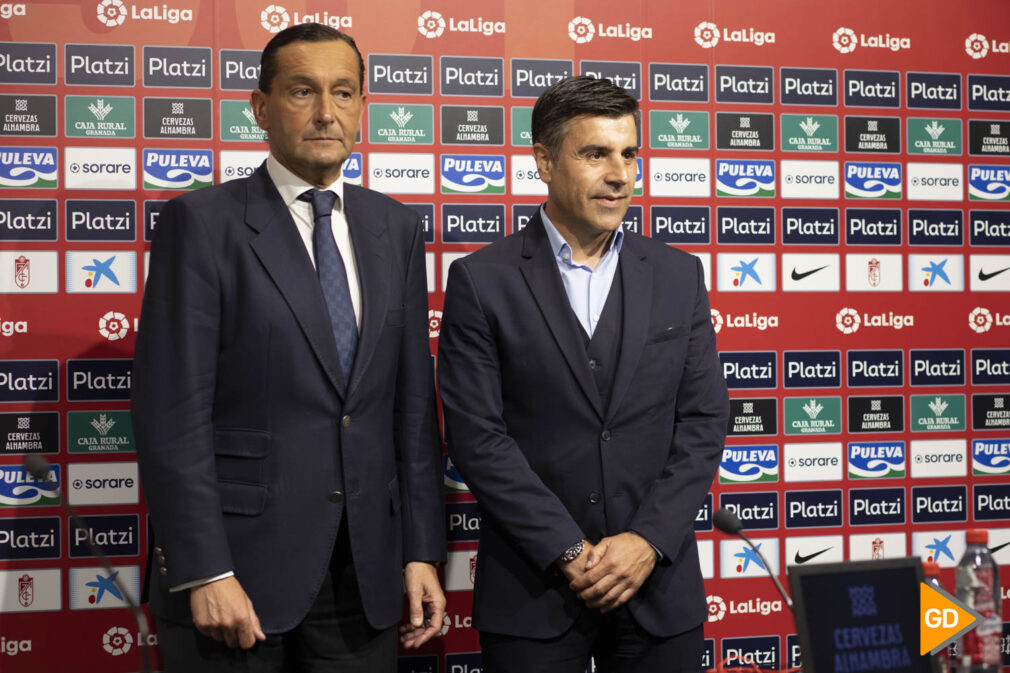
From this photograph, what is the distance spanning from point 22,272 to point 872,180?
2.54 metres

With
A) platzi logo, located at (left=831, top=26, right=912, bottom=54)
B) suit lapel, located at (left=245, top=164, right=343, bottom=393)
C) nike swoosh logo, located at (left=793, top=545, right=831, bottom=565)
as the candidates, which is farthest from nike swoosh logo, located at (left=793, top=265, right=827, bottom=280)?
suit lapel, located at (left=245, top=164, right=343, bottom=393)

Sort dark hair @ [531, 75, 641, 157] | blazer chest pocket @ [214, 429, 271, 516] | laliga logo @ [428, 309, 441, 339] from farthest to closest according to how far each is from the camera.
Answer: laliga logo @ [428, 309, 441, 339] → dark hair @ [531, 75, 641, 157] → blazer chest pocket @ [214, 429, 271, 516]

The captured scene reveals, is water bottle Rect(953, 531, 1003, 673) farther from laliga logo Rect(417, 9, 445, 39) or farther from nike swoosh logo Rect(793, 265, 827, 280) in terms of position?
laliga logo Rect(417, 9, 445, 39)

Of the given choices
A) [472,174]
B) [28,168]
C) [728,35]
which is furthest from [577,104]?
[28,168]

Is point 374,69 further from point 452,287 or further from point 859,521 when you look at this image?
point 859,521

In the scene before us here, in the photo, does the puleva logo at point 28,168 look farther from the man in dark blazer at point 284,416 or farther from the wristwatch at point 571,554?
the wristwatch at point 571,554

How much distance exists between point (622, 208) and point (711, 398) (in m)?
0.48

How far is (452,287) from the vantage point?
7.32ft

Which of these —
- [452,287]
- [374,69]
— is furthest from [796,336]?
[374,69]

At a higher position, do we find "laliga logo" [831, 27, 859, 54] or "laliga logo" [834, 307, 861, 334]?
"laliga logo" [831, 27, 859, 54]

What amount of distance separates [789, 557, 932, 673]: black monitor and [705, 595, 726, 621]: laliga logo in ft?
5.33

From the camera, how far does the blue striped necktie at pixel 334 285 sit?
2025mm

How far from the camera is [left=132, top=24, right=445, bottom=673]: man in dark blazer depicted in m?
1.88

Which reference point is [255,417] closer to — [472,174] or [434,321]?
[434,321]
